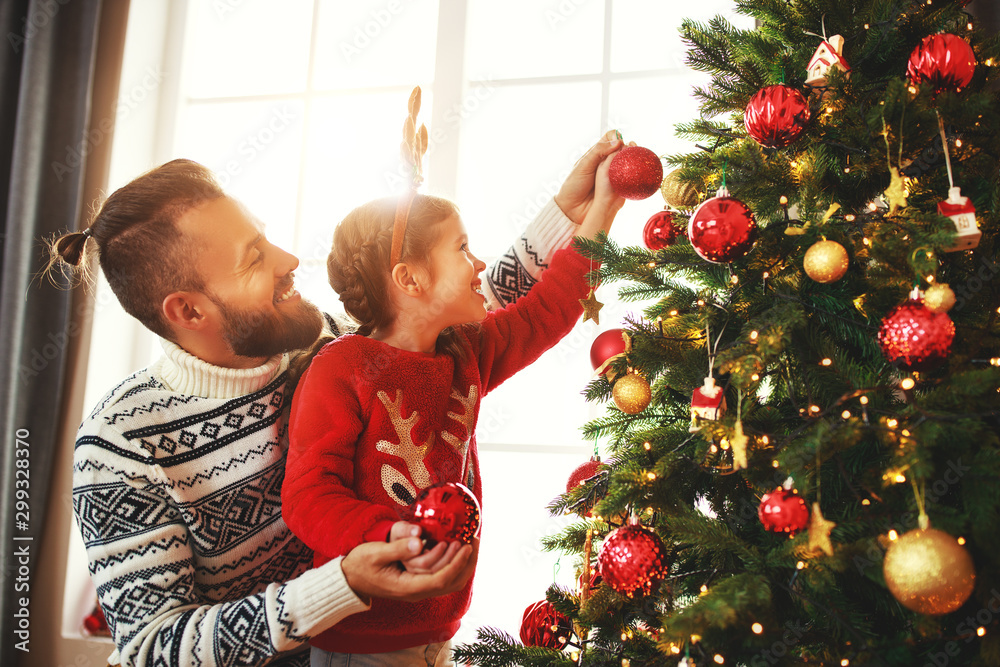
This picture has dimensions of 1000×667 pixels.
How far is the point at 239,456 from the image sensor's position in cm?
106

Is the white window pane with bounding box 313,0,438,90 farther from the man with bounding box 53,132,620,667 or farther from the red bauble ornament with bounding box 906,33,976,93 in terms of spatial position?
the red bauble ornament with bounding box 906,33,976,93

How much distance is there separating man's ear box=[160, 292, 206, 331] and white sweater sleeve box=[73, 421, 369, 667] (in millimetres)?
197

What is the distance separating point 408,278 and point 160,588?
1.97ft

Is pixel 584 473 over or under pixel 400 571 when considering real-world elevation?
over

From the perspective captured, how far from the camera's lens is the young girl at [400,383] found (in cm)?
93

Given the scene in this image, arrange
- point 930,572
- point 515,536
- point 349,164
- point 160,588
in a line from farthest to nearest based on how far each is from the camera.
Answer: point 349,164, point 515,536, point 160,588, point 930,572

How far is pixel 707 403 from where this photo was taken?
0.79 meters

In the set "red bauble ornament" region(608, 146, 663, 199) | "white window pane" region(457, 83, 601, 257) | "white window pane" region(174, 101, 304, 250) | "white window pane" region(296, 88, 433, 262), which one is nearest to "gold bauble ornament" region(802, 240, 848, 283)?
"red bauble ornament" region(608, 146, 663, 199)

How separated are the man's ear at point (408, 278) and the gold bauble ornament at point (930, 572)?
0.75 metres

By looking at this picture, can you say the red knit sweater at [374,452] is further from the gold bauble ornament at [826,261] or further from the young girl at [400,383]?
the gold bauble ornament at [826,261]

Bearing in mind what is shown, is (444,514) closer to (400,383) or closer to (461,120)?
(400,383)

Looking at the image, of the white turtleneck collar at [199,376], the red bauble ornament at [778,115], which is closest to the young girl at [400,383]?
the white turtleneck collar at [199,376]

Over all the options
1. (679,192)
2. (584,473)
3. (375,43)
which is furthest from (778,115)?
(375,43)

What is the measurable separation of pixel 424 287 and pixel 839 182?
64cm
